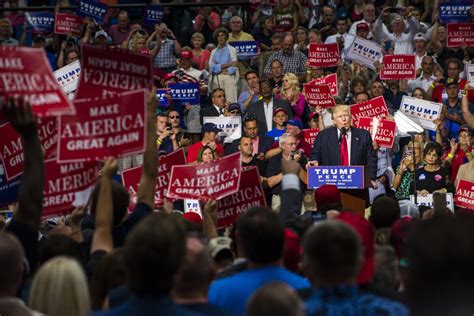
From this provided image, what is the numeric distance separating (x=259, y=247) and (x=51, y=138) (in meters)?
3.10

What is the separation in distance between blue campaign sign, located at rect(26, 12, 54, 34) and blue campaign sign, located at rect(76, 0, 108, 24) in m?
0.88

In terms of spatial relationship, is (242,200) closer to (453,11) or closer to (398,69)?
(398,69)

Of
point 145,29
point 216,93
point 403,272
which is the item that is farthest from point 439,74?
point 403,272

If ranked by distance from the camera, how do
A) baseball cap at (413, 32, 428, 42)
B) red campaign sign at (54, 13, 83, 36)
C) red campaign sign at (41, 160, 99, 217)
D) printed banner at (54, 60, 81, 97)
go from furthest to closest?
1. red campaign sign at (54, 13, 83, 36)
2. baseball cap at (413, 32, 428, 42)
3. printed banner at (54, 60, 81, 97)
4. red campaign sign at (41, 160, 99, 217)

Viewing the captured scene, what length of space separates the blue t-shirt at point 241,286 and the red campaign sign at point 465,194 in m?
8.55

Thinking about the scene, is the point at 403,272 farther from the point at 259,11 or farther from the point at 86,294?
the point at 259,11

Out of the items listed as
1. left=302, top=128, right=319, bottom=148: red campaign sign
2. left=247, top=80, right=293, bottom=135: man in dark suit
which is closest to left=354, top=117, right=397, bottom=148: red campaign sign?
left=302, top=128, right=319, bottom=148: red campaign sign

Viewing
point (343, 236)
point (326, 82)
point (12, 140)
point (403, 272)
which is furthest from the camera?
point (326, 82)

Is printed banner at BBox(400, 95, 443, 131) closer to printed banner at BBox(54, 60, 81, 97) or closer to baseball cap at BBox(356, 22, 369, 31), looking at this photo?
baseball cap at BBox(356, 22, 369, 31)

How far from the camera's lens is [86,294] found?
471 cm

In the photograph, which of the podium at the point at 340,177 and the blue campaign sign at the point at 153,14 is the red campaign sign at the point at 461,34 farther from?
the podium at the point at 340,177

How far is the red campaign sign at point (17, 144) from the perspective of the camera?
8.03 m

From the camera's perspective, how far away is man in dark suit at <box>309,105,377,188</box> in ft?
46.7

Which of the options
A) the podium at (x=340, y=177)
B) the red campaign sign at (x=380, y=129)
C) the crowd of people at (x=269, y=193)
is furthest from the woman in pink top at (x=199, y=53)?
the podium at (x=340, y=177)
